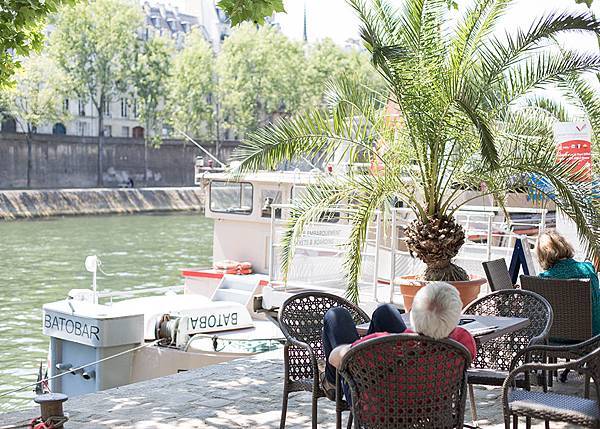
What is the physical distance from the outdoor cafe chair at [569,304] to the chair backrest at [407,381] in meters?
2.44

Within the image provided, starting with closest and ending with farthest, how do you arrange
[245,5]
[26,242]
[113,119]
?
[245,5], [26,242], [113,119]

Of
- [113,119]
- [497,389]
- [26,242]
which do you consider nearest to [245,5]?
[497,389]

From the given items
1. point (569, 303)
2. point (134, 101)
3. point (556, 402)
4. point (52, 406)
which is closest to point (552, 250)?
point (569, 303)

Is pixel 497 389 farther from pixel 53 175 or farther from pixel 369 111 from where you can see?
pixel 53 175

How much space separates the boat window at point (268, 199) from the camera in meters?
15.9

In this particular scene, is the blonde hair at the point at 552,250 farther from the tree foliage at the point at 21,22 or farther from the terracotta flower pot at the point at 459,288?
the tree foliage at the point at 21,22

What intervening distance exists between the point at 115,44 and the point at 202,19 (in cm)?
3338

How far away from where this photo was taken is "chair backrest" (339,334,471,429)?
12.9 ft

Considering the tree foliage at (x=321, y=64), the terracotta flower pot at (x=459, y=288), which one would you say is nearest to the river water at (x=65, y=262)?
the terracotta flower pot at (x=459, y=288)

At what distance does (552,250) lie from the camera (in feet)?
21.3

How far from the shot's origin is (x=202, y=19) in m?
87.0

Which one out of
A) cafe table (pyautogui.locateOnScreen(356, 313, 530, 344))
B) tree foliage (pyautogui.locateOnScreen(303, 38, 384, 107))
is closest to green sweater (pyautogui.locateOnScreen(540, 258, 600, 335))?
cafe table (pyautogui.locateOnScreen(356, 313, 530, 344))

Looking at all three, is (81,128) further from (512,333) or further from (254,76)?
(512,333)

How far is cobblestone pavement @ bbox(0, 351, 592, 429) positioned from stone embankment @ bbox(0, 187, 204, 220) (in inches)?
1478
